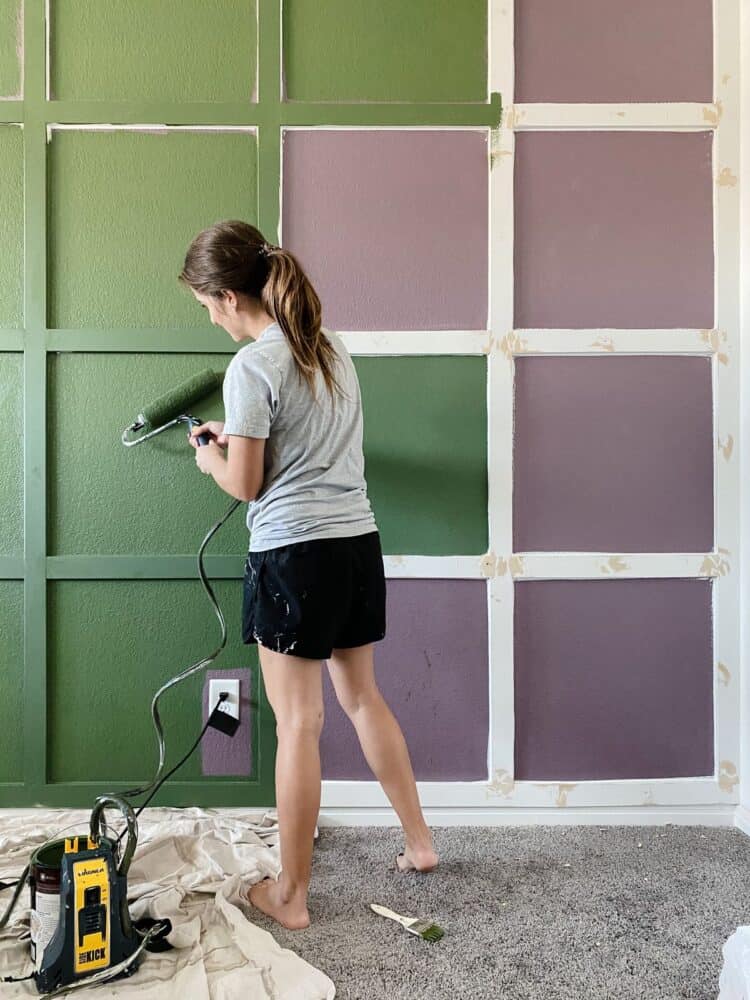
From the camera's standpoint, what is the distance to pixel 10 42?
193 cm

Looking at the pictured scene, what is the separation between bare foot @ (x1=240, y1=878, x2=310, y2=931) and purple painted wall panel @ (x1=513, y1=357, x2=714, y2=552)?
95 cm

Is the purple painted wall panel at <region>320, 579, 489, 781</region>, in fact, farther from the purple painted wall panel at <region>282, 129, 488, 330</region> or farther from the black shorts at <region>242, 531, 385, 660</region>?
the purple painted wall panel at <region>282, 129, 488, 330</region>

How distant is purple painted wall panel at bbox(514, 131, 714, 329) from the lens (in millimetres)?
1958

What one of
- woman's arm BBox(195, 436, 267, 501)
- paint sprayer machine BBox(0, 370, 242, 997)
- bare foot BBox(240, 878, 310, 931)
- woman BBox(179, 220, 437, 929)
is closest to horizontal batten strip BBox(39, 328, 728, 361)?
woman BBox(179, 220, 437, 929)

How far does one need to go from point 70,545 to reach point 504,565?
108cm

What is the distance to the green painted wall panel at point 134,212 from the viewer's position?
1932mm

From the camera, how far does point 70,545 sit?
1946 mm

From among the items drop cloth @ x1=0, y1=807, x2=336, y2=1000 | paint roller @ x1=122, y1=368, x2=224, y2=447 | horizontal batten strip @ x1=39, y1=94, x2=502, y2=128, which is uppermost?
horizontal batten strip @ x1=39, y1=94, x2=502, y2=128

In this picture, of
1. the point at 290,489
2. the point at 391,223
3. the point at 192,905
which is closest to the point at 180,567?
the point at 290,489

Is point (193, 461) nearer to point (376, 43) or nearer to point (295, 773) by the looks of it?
point (295, 773)

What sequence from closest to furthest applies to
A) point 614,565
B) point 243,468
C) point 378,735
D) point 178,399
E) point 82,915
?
point 82,915
point 243,468
point 378,735
point 178,399
point 614,565

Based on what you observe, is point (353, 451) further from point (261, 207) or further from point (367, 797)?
point (367, 797)

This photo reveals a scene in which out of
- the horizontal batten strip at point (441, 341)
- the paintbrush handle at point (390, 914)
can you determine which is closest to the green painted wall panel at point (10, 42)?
the horizontal batten strip at point (441, 341)

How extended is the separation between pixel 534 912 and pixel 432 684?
58 cm
